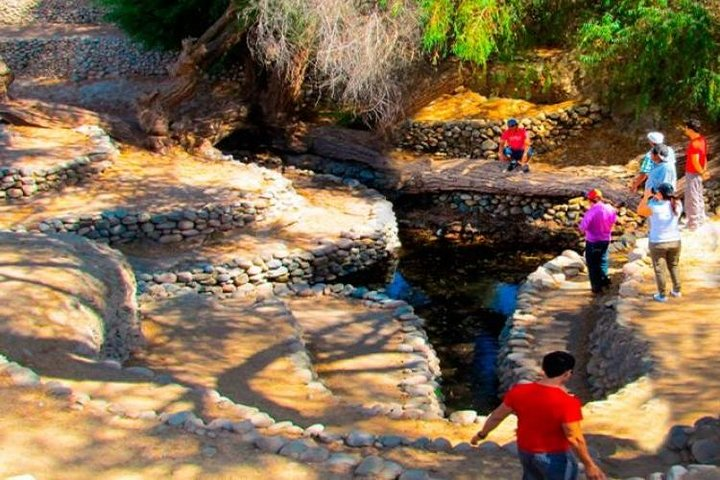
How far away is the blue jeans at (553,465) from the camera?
179 inches

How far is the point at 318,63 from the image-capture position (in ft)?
54.6

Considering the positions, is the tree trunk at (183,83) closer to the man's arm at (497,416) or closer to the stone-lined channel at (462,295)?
the stone-lined channel at (462,295)

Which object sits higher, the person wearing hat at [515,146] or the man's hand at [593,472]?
the person wearing hat at [515,146]

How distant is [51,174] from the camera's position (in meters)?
15.1

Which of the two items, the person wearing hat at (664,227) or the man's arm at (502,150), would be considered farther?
the man's arm at (502,150)

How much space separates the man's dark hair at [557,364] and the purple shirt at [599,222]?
6235 millimetres

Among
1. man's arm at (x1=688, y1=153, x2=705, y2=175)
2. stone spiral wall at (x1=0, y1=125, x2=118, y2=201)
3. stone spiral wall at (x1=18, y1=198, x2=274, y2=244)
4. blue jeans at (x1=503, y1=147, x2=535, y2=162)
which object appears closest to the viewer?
man's arm at (x1=688, y1=153, x2=705, y2=175)

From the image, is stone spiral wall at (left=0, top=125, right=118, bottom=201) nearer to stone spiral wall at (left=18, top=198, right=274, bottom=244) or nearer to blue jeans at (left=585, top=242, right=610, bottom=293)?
stone spiral wall at (left=18, top=198, right=274, bottom=244)

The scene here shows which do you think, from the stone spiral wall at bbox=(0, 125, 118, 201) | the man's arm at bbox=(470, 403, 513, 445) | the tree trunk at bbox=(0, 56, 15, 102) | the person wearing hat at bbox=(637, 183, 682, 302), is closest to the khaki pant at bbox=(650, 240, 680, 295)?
the person wearing hat at bbox=(637, 183, 682, 302)

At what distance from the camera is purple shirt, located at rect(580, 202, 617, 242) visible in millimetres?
10422

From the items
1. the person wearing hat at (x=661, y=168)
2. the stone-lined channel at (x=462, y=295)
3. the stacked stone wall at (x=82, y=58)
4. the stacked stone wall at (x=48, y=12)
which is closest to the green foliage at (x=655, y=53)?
the stone-lined channel at (x=462, y=295)

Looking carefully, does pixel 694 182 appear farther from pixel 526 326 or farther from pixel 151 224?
pixel 151 224

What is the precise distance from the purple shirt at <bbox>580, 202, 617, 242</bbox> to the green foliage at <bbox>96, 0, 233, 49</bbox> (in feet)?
40.9

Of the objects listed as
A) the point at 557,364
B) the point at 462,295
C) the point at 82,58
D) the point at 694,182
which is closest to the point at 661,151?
the point at 694,182
